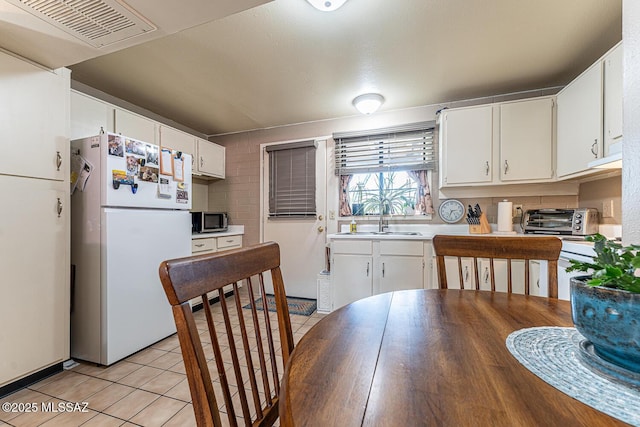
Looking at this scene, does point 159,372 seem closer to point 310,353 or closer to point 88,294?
point 88,294

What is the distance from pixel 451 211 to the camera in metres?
3.00

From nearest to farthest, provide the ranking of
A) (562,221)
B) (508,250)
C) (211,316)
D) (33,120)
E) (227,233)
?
(211,316) < (508,250) < (33,120) < (562,221) < (227,233)

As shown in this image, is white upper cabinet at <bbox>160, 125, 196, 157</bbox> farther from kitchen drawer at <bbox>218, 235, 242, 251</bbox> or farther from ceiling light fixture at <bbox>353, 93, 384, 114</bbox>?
ceiling light fixture at <bbox>353, 93, 384, 114</bbox>

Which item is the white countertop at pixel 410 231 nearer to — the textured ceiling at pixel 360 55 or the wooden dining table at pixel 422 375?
the textured ceiling at pixel 360 55

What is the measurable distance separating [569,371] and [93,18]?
2.25 metres

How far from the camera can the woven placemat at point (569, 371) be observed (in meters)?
0.44

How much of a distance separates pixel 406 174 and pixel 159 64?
2.64 m

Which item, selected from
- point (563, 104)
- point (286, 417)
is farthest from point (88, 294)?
point (563, 104)

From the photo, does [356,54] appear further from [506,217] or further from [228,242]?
[228,242]

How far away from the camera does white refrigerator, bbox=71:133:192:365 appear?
1917 mm

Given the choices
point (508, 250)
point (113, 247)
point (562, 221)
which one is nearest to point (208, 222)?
point (113, 247)

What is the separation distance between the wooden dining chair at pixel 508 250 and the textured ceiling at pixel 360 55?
4.67ft

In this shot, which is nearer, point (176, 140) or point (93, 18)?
point (93, 18)

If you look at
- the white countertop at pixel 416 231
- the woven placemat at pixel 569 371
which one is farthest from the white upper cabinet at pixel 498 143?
the woven placemat at pixel 569 371
